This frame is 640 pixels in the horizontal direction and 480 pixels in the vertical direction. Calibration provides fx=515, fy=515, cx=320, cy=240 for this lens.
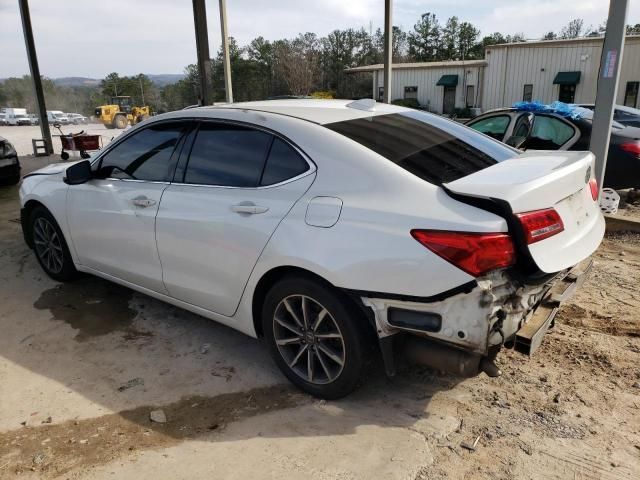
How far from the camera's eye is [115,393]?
3.11 meters

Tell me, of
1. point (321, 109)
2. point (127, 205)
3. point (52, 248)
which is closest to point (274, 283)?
point (321, 109)

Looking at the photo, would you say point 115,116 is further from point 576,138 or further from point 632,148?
point 632,148

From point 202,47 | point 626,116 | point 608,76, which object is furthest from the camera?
point 202,47

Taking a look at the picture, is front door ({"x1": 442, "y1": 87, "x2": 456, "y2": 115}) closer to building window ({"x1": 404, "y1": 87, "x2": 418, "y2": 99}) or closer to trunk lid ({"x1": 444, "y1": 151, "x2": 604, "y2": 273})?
building window ({"x1": 404, "y1": 87, "x2": 418, "y2": 99})

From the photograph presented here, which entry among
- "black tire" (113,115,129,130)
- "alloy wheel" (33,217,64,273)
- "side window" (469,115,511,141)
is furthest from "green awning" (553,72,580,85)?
"alloy wheel" (33,217,64,273)

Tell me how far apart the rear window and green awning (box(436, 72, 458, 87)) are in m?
30.6

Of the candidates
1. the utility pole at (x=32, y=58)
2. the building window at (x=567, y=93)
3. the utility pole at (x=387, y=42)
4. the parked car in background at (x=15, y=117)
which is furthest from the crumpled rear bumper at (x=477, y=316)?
the parked car in background at (x=15, y=117)

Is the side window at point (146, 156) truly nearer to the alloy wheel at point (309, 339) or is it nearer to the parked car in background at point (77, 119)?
the alloy wheel at point (309, 339)

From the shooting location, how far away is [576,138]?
22.2 ft

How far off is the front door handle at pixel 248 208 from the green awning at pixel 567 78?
28.2 m

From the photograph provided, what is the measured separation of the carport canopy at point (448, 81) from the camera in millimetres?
31953

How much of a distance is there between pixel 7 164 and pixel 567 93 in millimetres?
26979

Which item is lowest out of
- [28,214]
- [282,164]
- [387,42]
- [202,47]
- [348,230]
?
[28,214]

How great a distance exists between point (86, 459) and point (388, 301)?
1.69 meters
